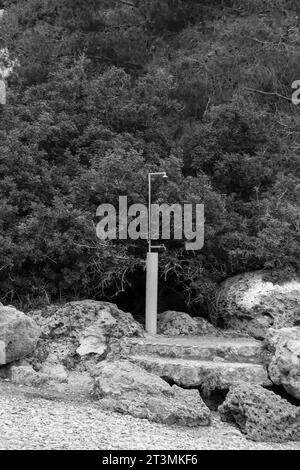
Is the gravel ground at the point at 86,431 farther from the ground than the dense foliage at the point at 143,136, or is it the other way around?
the dense foliage at the point at 143,136

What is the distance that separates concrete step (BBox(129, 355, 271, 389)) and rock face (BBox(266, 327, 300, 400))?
0.23m

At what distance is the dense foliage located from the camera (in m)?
11.9

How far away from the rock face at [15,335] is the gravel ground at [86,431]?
913 mm

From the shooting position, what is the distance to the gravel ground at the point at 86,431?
674 centimetres

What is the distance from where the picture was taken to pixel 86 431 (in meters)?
7.13

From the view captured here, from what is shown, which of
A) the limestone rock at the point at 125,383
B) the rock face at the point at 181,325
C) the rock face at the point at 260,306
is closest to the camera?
the limestone rock at the point at 125,383

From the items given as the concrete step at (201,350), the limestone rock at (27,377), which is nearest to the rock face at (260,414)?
the concrete step at (201,350)

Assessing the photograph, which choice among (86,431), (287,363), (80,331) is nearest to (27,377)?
(80,331)

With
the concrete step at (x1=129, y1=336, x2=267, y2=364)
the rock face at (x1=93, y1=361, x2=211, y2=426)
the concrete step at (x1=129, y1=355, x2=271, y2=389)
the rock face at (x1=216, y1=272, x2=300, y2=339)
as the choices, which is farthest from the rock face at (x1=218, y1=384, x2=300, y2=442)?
the rock face at (x1=216, y1=272, x2=300, y2=339)

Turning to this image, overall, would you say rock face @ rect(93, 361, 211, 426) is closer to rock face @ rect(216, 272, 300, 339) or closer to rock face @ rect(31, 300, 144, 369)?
rock face @ rect(31, 300, 144, 369)

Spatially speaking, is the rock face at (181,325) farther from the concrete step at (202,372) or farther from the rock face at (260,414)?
the rock face at (260,414)

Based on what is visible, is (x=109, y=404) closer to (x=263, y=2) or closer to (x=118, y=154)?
(x=118, y=154)

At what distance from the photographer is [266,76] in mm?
15938

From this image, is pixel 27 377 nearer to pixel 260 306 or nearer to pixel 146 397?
pixel 146 397
